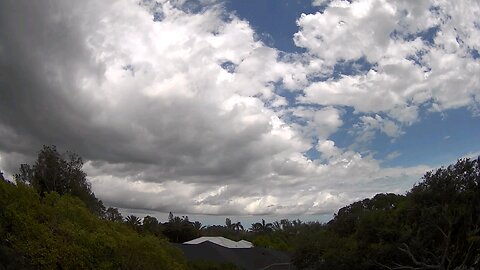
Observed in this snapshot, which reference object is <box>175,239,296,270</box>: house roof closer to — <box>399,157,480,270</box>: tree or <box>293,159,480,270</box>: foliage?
<box>293,159,480,270</box>: foliage

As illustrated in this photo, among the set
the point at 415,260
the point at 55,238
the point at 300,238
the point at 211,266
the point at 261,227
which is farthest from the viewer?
the point at 261,227

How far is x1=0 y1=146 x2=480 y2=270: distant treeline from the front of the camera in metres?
13.6

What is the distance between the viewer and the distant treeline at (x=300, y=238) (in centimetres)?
1356

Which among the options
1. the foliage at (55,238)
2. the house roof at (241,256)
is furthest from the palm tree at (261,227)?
the foliage at (55,238)

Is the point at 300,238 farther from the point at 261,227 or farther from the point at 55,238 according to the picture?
the point at 261,227

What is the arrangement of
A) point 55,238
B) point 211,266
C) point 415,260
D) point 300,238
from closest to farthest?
point 55,238 → point 415,260 → point 211,266 → point 300,238

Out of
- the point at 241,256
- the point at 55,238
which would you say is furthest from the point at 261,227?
the point at 55,238

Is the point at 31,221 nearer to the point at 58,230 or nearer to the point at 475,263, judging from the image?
the point at 58,230

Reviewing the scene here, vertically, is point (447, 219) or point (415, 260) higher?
point (447, 219)

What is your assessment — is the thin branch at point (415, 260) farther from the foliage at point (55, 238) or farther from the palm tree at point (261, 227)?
the palm tree at point (261, 227)

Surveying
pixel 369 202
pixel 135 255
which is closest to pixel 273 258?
pixel 369 202

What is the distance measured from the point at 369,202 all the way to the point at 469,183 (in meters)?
10.7

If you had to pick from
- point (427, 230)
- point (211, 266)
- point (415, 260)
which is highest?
point (427, 230)

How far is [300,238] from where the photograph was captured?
1748 inches
